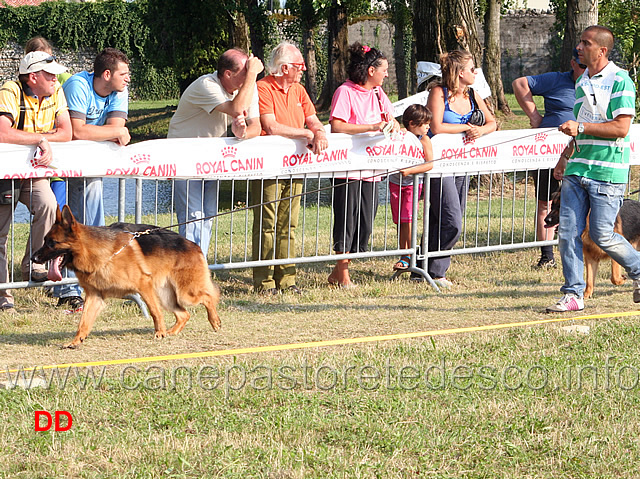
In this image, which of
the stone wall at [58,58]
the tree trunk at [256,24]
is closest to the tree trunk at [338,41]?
the tree trunk at [256,24]

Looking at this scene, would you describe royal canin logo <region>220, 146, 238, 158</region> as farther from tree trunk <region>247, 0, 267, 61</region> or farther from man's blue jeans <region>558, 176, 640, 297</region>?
tree trunk <region>247, 0, 267, 61</region>

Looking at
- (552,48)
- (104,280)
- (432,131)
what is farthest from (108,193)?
(552,48)

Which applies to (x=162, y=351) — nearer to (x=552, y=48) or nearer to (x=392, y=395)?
(x=392, y=395)

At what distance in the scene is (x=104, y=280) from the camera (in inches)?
229

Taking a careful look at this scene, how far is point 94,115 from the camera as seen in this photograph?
7203mm

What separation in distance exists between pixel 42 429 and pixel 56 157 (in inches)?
118

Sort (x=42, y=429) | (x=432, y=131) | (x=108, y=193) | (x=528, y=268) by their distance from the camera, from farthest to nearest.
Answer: (x=108, y=193)
(x=528, y=268)
(x=432, y=131)
(x=42, y=429)

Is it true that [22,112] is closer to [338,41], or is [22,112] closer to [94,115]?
[94,115]

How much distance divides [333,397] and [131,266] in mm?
1892

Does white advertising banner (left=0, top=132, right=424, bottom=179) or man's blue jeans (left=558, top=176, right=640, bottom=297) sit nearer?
man's blue jeans (left=558, top=176, right=640, bottom=297)

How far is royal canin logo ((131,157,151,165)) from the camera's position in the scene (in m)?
6.98

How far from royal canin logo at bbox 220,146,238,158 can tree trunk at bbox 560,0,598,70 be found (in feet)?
29.4

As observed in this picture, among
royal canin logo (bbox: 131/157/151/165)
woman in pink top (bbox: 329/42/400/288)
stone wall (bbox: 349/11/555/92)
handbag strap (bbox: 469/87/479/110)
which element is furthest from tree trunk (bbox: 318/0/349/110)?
royal canin logo (bbox: 131/157/151/165)

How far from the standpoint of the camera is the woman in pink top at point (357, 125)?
791 cm
